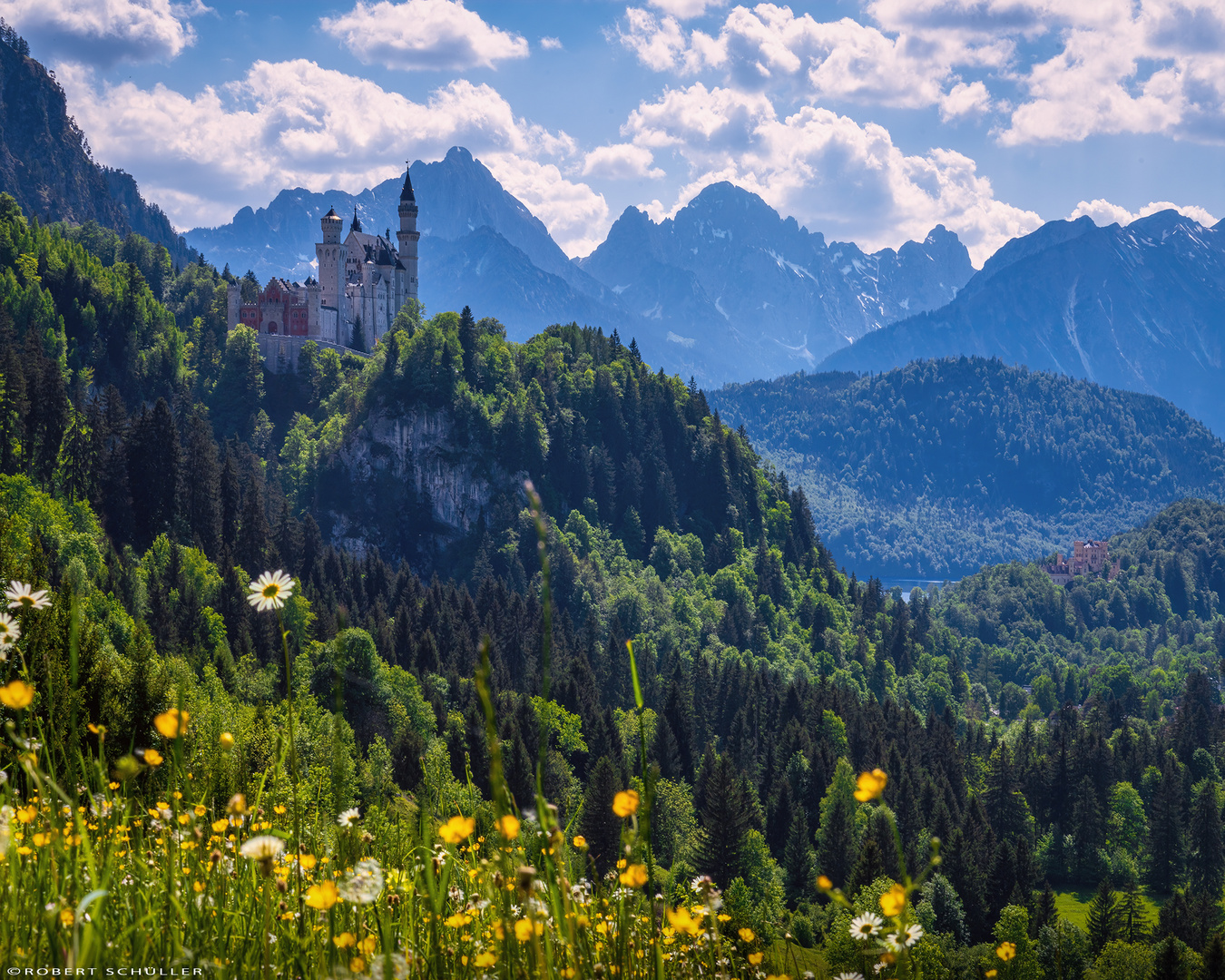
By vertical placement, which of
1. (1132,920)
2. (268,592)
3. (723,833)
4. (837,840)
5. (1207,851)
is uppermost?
(268,592)

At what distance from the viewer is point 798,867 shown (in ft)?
270

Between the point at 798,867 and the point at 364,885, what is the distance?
274ft

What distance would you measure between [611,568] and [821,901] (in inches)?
3669

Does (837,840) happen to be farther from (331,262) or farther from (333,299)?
(333,299)

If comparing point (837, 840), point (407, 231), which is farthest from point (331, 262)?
point (837, 840)

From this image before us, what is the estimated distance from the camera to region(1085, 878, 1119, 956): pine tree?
70.4m

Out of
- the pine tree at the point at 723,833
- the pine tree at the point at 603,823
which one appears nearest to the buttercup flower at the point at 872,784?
the pine tree at the point at 603,823

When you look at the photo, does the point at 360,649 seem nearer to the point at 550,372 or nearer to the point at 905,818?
the point at 905,818

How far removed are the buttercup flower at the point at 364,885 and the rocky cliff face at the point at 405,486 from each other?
160 m

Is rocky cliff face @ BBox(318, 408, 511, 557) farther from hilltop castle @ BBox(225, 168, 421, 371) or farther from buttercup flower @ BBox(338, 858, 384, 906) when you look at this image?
buttercup flower @ BBox(338, 858, 384, 906)

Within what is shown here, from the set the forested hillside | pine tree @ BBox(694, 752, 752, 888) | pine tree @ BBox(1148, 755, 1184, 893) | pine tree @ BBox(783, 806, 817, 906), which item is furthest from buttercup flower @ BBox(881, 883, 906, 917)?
pine tree @ BBox(1148, 755, 1184, 893)

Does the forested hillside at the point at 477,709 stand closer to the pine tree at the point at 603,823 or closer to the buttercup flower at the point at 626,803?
the buttercup flower at the point at 626,803

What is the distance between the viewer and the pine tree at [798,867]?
8169cm

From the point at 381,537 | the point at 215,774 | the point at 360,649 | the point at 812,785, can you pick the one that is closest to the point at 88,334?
the point at 381,537
